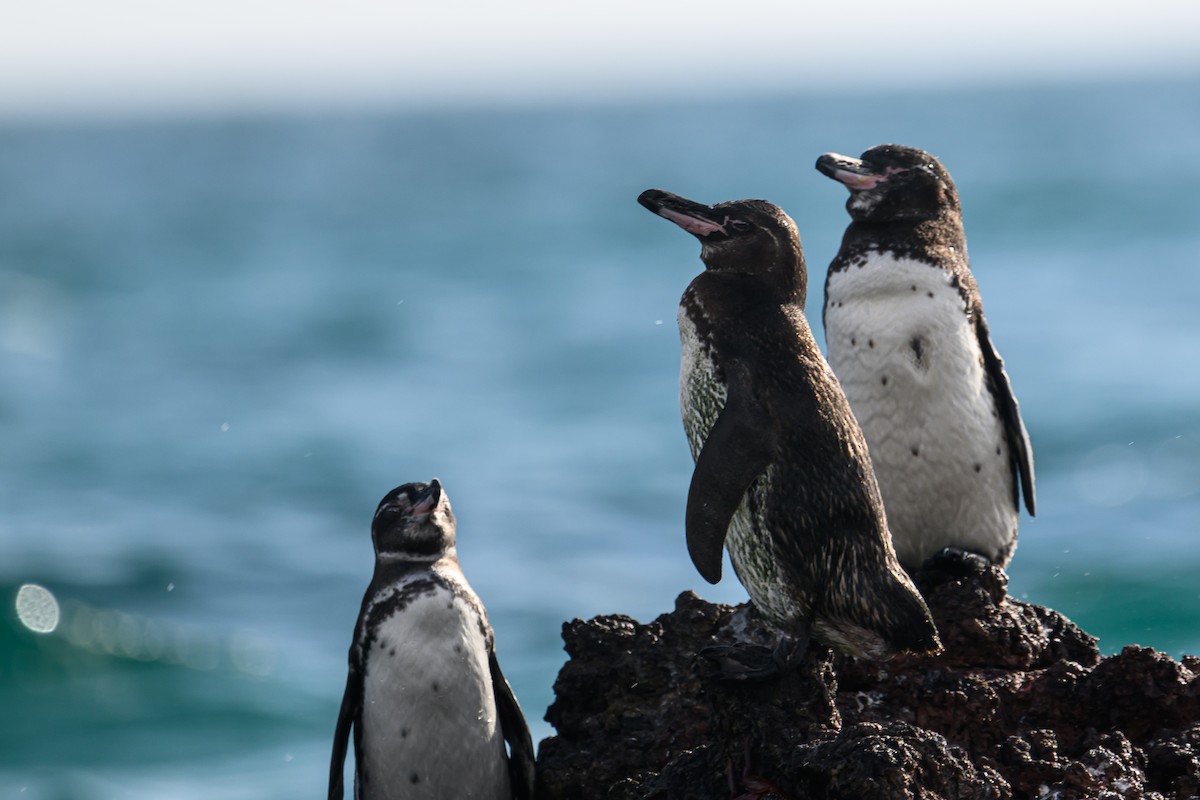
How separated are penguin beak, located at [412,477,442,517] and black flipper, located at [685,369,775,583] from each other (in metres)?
1.08

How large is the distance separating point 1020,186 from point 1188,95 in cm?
4449

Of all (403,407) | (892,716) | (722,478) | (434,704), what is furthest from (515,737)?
(403,407)

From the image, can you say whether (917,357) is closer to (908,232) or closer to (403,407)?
(908,232)

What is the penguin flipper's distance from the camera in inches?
182

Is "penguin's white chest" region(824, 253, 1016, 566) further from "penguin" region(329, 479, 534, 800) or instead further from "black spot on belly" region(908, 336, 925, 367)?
"penguin" region(329, 479, 534, 800)

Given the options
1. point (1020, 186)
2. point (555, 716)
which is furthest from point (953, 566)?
point (1020, 186)

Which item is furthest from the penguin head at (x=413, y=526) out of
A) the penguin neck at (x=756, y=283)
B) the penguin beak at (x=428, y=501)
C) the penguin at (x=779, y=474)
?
the penguin neck at (x=756, y=283)

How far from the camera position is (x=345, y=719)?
4664 mm

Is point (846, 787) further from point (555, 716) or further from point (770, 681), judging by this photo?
point (555, 716)

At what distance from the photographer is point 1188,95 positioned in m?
84.2

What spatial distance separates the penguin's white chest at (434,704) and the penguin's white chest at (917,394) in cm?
136

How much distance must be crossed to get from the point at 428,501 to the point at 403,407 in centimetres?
2096

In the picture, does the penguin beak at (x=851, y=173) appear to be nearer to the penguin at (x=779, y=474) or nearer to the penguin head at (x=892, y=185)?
the penguin head at (x=892, y=185)

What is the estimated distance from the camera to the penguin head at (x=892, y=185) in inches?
197
